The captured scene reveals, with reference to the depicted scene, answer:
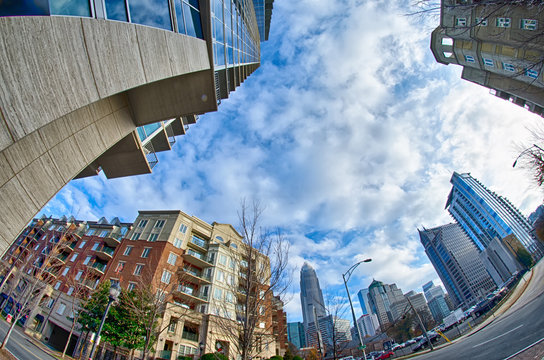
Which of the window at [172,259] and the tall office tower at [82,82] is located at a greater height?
the window at [172,259]

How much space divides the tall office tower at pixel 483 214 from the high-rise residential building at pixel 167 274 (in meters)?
152

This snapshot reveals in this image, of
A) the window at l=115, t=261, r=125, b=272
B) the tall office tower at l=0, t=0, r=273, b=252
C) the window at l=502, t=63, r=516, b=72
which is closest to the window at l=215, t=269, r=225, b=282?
the window at l=115, t=261, r=125, b=272

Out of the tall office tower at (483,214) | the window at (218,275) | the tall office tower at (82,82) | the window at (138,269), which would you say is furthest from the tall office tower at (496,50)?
the tall office tower at (483,214)

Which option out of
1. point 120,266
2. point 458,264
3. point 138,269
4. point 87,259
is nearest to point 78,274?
point 87,259

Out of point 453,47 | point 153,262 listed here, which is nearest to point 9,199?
point 153,262

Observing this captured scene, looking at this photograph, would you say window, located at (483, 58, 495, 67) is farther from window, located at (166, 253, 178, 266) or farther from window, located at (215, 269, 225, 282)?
window, located at (166, 253, 178, 266)

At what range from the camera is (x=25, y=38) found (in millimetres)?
3221

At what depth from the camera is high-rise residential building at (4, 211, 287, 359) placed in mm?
24359

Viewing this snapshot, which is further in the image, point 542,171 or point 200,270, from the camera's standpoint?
point 200,270

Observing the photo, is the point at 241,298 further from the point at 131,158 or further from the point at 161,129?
the point at 161,129

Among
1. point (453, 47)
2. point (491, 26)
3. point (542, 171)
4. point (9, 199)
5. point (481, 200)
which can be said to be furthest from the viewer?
point (481, 200)

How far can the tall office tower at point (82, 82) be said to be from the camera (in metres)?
3.33

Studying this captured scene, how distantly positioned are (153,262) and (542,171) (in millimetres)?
33957

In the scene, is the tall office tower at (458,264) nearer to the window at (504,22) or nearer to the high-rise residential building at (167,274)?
the window at (504,22)
